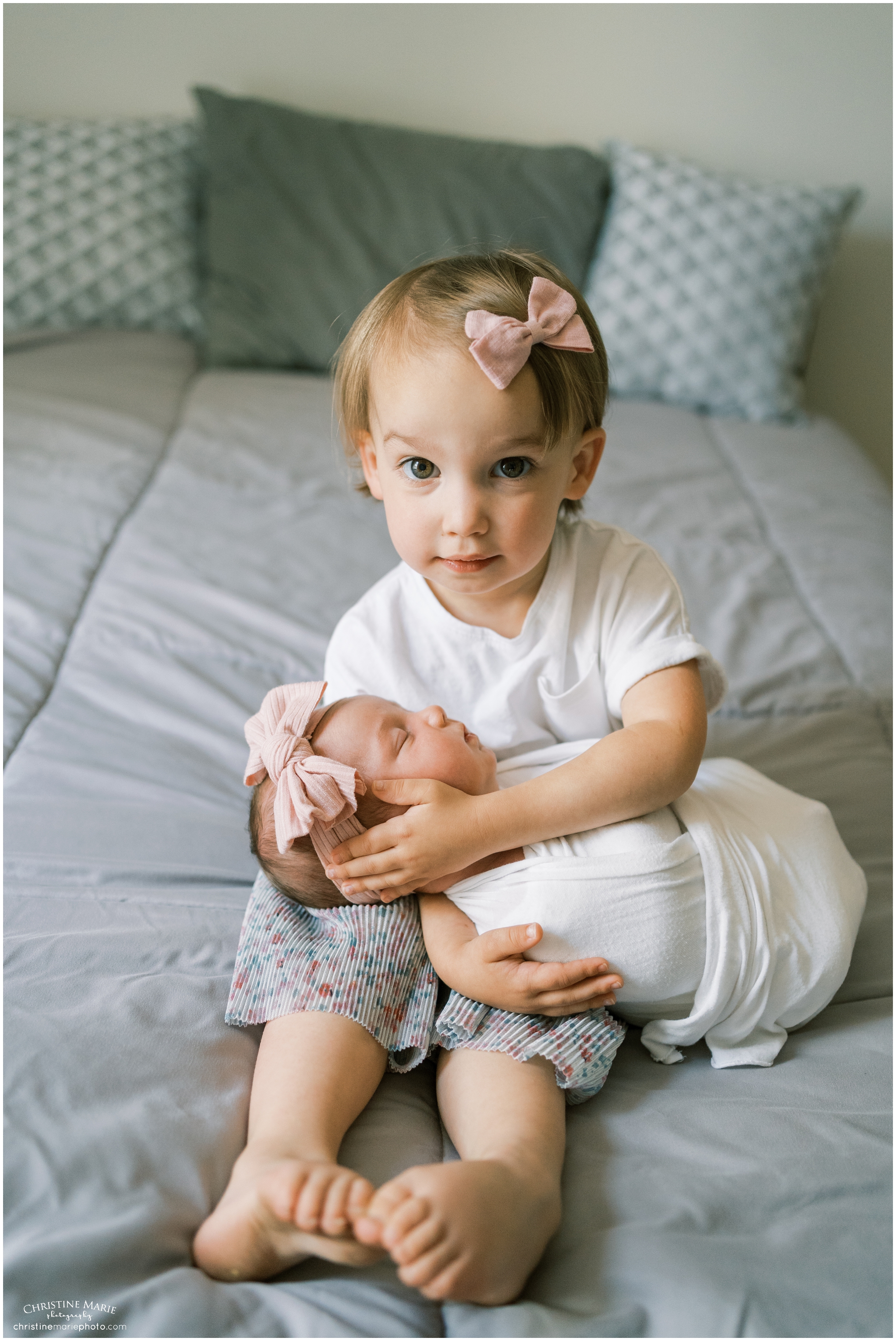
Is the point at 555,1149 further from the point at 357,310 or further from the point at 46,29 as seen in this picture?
the point at 46,29

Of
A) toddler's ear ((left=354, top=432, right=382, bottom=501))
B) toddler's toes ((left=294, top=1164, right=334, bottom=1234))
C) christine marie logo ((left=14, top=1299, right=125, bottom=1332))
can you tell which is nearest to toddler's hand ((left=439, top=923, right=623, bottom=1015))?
toddler's toes ((left=294, top=1164, right=334, bottom=1234))

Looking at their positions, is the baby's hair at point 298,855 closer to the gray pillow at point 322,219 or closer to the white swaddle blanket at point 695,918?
the white swaddle blanket at point 695,918

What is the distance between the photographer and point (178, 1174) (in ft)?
2.20

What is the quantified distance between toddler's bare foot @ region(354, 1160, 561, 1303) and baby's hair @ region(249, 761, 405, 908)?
29 cm

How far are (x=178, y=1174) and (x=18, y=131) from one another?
2.22 m

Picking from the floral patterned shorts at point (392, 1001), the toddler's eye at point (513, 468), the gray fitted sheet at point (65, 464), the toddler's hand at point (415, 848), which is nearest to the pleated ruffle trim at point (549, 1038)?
the floral patterned shorts at point (392, 1001)

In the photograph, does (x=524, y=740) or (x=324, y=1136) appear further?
(x=524, y=740)

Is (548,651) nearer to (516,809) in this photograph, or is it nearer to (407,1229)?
(516,809)

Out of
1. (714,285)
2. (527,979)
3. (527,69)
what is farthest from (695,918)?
(527,69)

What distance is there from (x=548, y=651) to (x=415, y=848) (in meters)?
0.26

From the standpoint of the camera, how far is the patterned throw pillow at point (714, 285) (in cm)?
218

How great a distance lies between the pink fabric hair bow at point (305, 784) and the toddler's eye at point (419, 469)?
8.6 inches

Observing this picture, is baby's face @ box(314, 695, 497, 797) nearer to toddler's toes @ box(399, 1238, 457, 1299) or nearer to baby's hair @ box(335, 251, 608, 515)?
baby's hair @ box(335, 251, 608, 515)

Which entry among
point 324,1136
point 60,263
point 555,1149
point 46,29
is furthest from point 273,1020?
point 46,29
